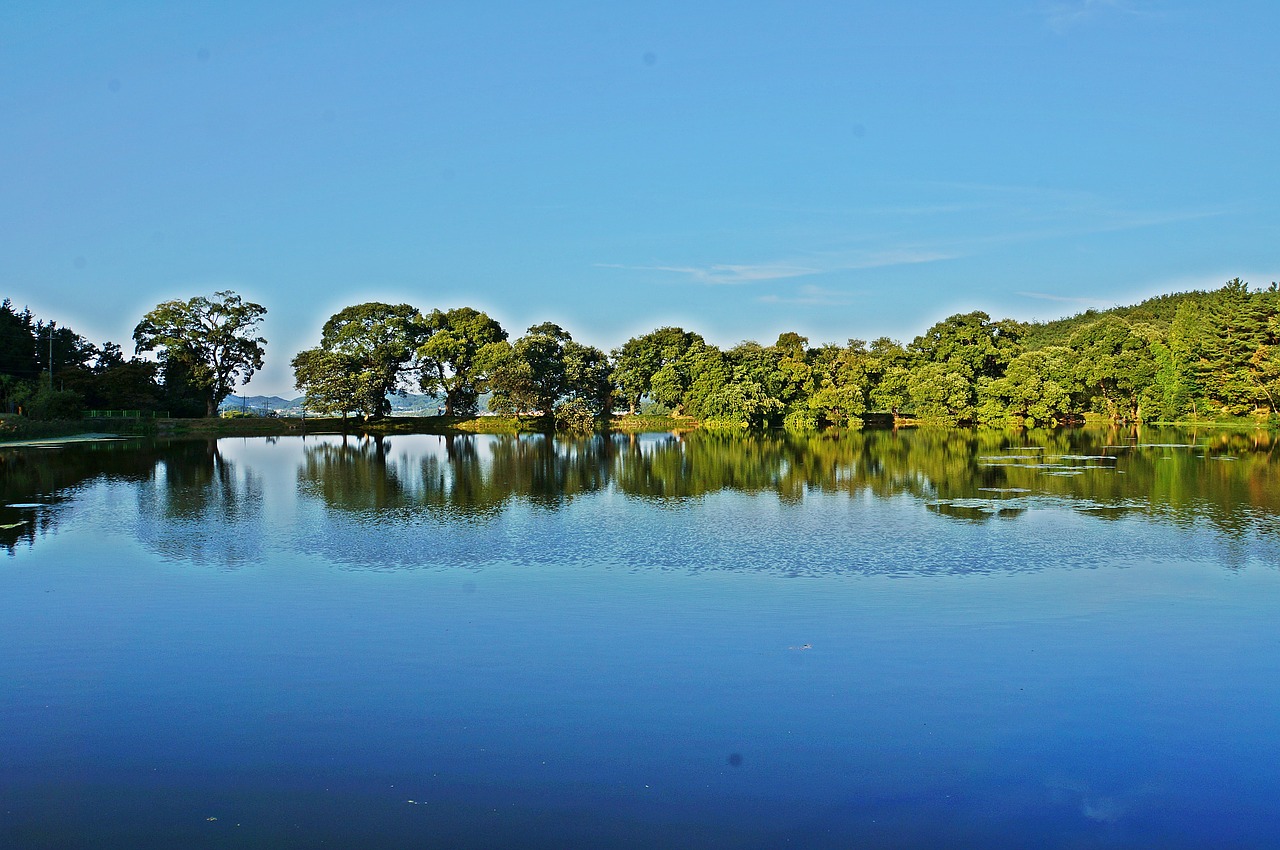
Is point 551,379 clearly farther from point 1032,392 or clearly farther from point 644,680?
point 644,680

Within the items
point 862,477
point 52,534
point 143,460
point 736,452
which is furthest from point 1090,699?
point 143,460

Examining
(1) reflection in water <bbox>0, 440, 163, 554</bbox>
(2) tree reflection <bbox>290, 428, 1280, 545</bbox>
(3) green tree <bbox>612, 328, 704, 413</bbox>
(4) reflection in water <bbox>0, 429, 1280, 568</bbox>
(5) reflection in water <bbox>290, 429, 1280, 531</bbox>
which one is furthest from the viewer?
(3) green tree <bbox>612, 328, 704, 413</bbox>

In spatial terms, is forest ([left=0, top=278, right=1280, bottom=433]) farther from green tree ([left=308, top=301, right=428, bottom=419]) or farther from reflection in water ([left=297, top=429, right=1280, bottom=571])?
reflection in water ([left=297, top=429, right=1280, bottom=571])

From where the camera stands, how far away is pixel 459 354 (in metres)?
75.2

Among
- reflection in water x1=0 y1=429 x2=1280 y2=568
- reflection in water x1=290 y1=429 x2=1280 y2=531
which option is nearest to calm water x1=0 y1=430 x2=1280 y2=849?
reflection in water x1=0 y1=429 x2=1280 y2=568

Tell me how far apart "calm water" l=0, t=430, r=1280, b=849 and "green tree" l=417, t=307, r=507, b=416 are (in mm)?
53187

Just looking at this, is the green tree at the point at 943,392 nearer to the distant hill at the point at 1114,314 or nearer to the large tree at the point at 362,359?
the distant hill at the point at 1114,314

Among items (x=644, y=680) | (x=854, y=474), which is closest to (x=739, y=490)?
(x=854, y=474)

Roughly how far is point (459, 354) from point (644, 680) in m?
68.2

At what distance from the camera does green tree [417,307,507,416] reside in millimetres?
73438

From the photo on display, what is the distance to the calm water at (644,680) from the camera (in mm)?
6379

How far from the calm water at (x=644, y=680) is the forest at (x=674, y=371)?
169 ft

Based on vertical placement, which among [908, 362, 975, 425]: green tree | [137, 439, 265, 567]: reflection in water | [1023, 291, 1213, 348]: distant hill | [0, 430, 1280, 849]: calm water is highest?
[1023, 291, 1213, 348]: distant hill

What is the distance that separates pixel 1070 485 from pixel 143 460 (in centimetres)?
3685
